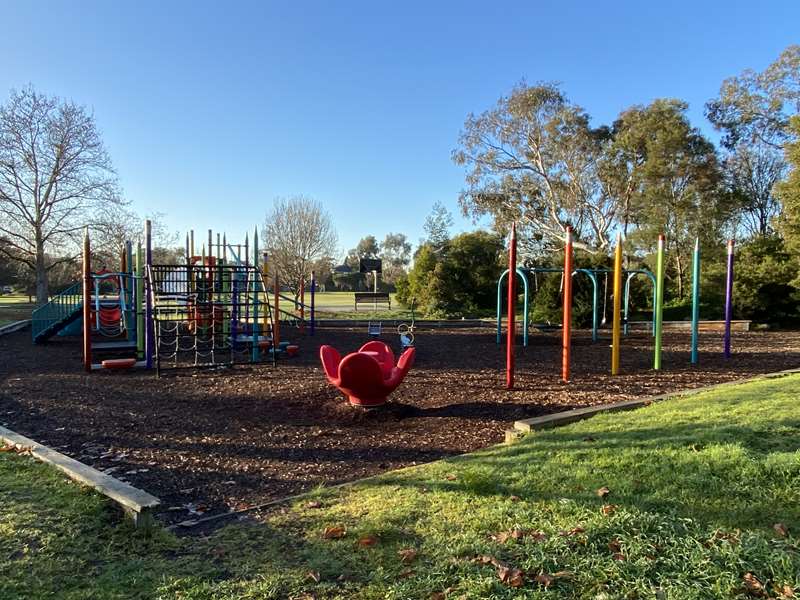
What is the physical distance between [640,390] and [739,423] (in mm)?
3427

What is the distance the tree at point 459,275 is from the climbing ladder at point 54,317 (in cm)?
1506

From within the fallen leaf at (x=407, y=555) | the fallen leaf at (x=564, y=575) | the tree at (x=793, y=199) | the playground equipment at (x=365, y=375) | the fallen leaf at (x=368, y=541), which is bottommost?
the fallen leaf at (x=368, y=541)

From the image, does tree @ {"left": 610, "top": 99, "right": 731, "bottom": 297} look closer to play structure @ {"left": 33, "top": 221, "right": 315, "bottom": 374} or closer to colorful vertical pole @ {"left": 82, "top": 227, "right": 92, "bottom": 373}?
play structure @ {"left": 33, "top": 221, "right": 315, "bottom": 374}

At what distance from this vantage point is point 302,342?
1541 centimetres

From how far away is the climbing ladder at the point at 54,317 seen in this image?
14.8 metres

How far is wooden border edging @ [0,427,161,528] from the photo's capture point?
142 inches

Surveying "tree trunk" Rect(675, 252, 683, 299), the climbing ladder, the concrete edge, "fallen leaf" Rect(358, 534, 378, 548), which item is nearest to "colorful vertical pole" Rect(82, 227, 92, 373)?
the climbing ladder

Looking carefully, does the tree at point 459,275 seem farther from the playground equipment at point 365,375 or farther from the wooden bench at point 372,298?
the playground equipment at point 365,375

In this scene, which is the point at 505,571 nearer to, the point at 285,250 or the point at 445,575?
the point at 445,575

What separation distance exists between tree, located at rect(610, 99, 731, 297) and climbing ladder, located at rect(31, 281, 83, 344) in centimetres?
2253


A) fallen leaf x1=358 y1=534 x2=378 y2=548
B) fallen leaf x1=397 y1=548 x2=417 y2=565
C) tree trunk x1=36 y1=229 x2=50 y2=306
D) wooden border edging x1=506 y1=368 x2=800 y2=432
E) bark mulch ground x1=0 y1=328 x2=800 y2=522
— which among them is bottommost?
bark mulch ground x1=0 y1=328 x2=800 y2=522

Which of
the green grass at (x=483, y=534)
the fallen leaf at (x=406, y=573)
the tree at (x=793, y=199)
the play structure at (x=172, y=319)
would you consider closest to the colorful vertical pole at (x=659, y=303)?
the green grass at (x=483, y=534)

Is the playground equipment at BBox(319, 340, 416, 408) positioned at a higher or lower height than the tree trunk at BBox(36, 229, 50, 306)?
lower

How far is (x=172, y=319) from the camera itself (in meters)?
14.4
